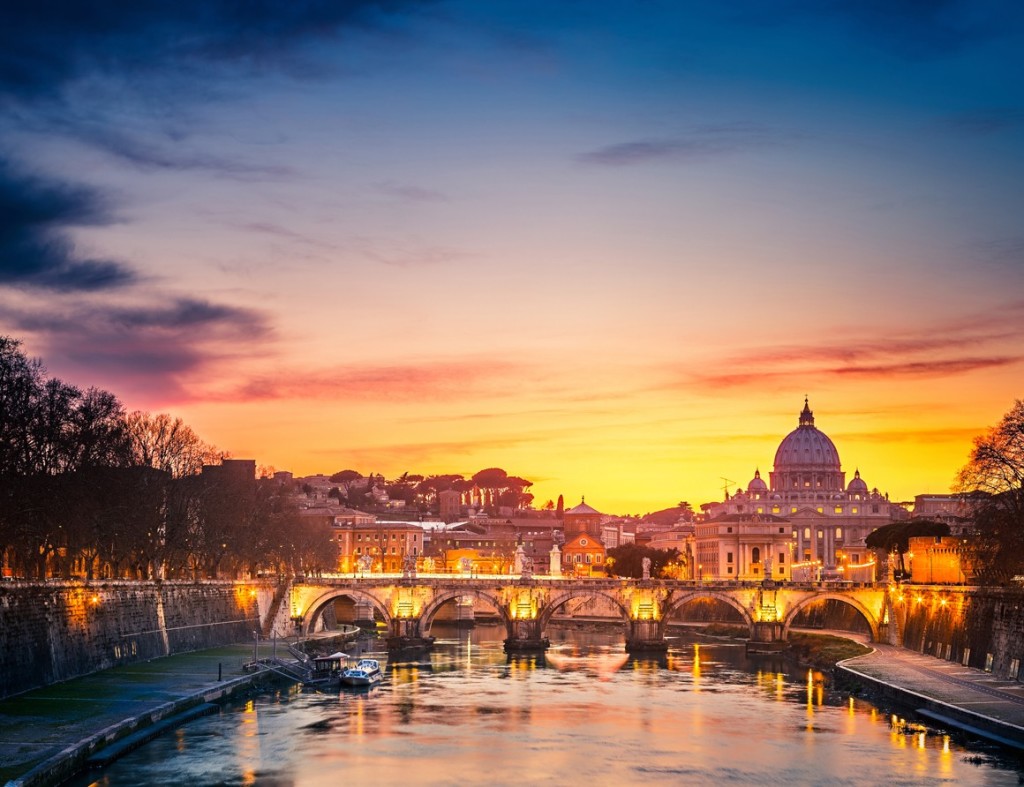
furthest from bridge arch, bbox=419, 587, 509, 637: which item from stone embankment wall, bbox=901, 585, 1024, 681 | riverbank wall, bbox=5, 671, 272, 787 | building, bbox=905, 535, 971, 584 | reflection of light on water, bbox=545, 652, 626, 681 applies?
riverbank wall, bbox=5, 671, 272, 787

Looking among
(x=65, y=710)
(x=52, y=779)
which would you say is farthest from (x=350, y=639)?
(x=52, y=779)

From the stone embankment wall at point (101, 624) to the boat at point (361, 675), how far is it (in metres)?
10.4

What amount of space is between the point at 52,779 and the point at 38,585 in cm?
1965

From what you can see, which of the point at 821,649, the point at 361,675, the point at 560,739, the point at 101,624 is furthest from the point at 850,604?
the point at 101,624

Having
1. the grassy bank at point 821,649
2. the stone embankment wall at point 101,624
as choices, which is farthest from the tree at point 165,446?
the grassy bank at point 821,649

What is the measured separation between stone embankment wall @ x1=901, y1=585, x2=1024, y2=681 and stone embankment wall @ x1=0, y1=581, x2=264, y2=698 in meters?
43.5

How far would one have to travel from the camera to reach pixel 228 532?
328 feet

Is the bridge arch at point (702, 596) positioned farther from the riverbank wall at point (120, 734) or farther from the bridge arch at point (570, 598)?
the riverbank wall at point (120, 734)

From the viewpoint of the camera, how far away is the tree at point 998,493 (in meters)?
72.0

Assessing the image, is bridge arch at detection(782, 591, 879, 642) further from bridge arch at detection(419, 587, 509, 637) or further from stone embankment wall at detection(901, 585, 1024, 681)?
bridge arch at detection(419, 587, 509, 637)

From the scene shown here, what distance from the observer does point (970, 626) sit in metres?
78.9

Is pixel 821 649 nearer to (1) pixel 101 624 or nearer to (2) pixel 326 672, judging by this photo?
(2) pixel 326 672

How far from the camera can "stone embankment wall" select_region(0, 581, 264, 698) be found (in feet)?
192

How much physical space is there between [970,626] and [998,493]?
25.6 ft
